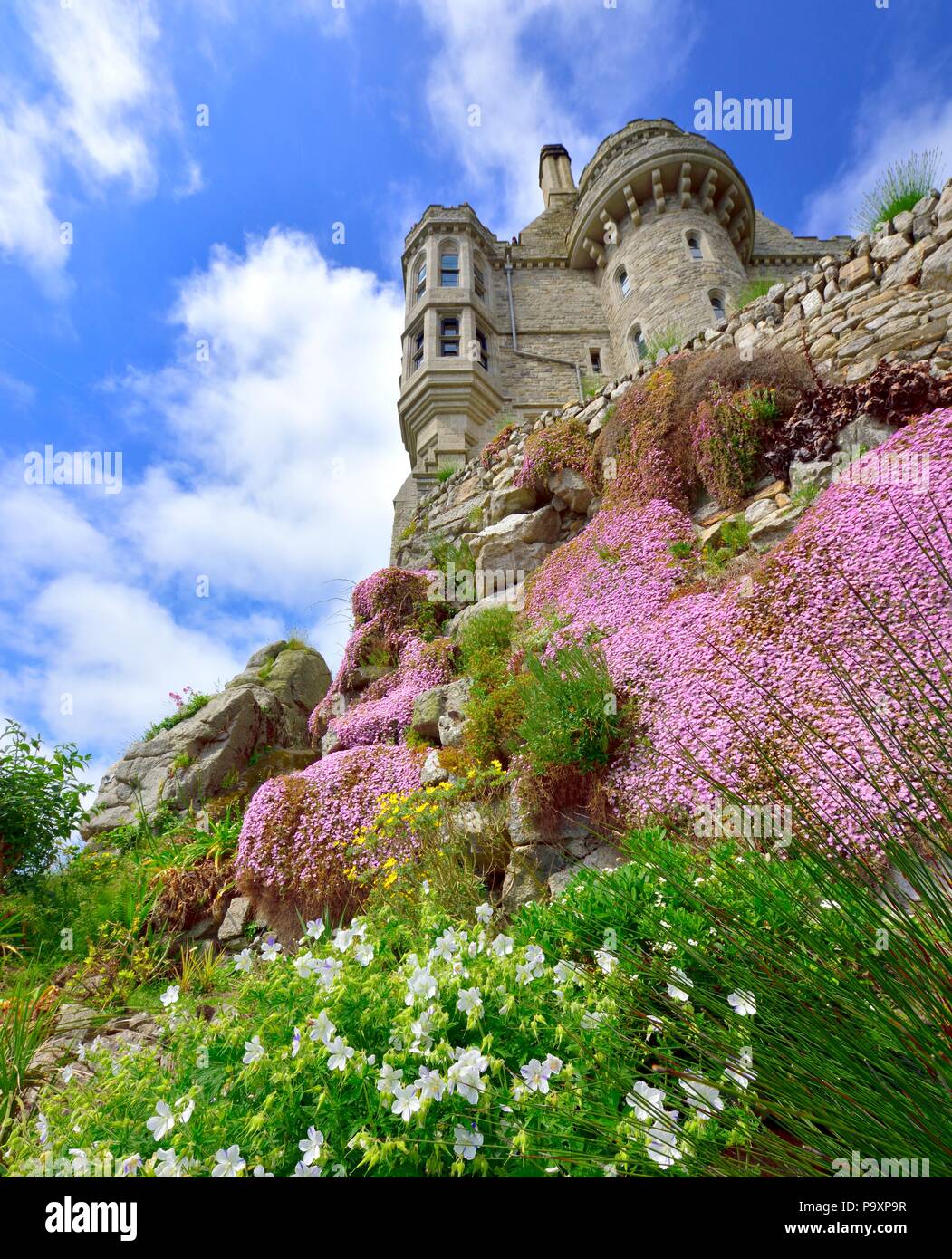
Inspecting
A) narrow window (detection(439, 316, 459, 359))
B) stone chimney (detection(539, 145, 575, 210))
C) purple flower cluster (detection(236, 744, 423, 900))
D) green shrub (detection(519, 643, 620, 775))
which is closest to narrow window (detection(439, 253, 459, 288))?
narrow window (detection(439, 316, 459, 359))

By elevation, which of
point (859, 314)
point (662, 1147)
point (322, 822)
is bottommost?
point (662, 1147)

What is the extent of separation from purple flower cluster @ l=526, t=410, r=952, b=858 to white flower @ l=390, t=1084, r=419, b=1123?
2.48m

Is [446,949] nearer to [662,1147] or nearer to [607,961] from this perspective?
[607,961]

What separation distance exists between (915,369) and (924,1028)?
619cm

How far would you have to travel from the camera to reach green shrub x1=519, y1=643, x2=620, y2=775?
5074 mm

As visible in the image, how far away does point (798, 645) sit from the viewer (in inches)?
183

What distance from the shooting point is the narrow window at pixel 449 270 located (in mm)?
21406

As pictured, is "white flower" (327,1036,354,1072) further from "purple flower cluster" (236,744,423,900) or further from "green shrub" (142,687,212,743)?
"green shrub" (142,687,212,743)

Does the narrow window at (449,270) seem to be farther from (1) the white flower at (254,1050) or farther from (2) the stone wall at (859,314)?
(1) the white flower at (254,1050)

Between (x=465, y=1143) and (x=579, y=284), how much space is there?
26.0 m

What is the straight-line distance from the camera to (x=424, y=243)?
21891 mm

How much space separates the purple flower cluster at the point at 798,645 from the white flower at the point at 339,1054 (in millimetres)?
2504

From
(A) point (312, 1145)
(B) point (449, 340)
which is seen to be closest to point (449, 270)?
(B) point (449, 340)
